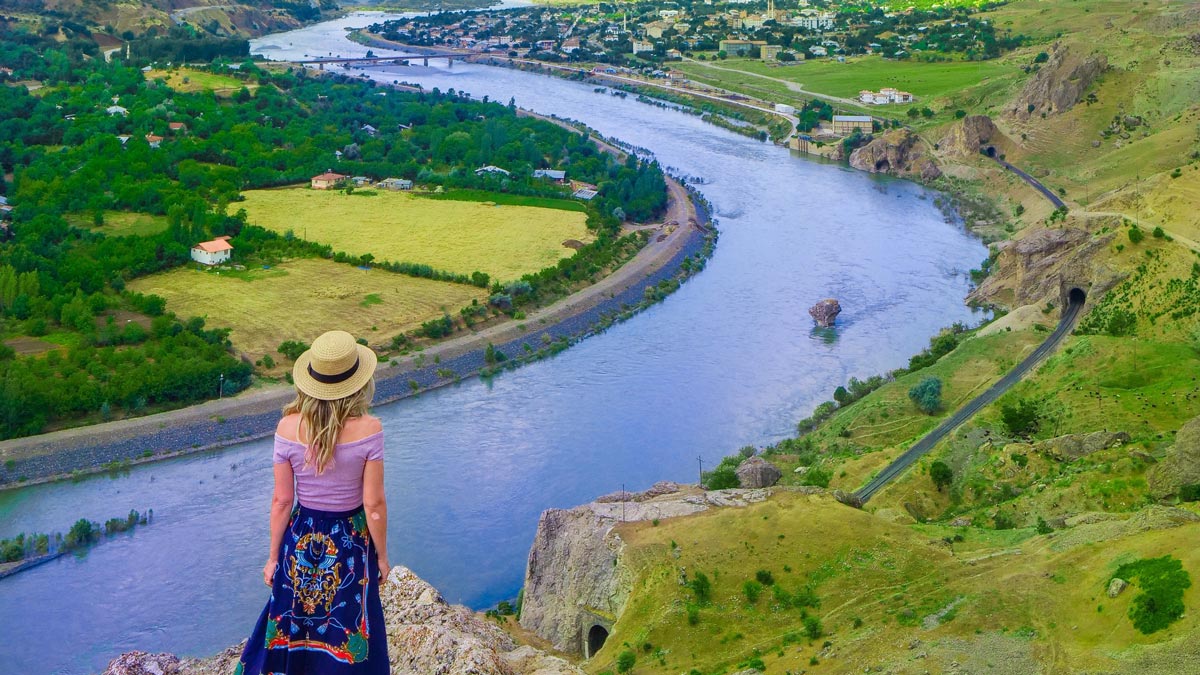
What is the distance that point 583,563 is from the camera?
1458cm

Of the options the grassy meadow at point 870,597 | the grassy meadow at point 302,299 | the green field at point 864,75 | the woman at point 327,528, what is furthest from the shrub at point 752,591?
the green field at point 864,75

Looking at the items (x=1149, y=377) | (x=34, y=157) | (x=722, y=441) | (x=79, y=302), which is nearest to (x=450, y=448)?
(x=722, y=441)

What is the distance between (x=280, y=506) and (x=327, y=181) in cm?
4082

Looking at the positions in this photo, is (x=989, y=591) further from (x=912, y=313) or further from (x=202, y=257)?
(x=202, y=257)

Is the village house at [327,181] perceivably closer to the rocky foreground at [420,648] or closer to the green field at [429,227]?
the green field at [429,227]

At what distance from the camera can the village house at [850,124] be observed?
56.4 meters

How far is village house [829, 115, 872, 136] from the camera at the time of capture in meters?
56.4

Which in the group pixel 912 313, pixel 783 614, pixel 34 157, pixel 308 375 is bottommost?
pixel 34 157

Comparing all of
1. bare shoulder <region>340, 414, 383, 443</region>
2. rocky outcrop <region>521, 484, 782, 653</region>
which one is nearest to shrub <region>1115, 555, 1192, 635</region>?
rocky outcrop <region>521, 484, 782, 653</region>

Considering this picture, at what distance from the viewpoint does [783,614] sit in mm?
12992

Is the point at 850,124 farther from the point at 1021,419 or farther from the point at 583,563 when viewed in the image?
the point at 583,563

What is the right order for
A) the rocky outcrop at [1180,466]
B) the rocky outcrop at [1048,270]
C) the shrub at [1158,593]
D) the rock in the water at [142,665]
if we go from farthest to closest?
the rocky outcrop at [1048,270] → the rocky outcrop at [1180,466] → the shrub at [1158,593] → the rock in the water at [142,665]

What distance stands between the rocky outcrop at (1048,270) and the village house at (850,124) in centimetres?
2195

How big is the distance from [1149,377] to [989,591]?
9.93 m
